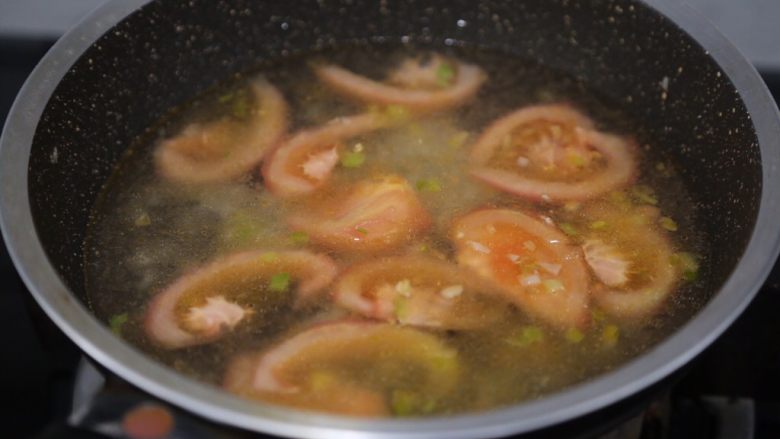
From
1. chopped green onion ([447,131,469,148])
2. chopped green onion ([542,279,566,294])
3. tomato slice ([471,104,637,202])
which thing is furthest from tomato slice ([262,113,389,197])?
chopped green onion ([542,279,566,294])

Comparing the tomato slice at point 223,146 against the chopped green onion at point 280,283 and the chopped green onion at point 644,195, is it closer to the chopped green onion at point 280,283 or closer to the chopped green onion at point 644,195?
the chopped green onion at point 280,283

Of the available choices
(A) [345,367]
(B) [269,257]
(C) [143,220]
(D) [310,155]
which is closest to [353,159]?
(D) [310,155]

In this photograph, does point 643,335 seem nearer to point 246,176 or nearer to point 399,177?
point 399,177

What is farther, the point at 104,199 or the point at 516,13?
the point at 516,13

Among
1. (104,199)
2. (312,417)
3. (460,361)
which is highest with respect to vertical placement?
(312,417)

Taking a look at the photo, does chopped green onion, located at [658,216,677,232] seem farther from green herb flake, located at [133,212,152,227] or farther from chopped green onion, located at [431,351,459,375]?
green herb flake, located at [133,212,152,227]

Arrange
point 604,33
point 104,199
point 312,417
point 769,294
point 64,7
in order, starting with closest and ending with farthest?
1. point 312,417
2. point 769,294
3. point 104,199
4. point 604,33
5. point 64,7

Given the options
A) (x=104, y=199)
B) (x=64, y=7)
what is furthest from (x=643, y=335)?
(x=64, y=7)
